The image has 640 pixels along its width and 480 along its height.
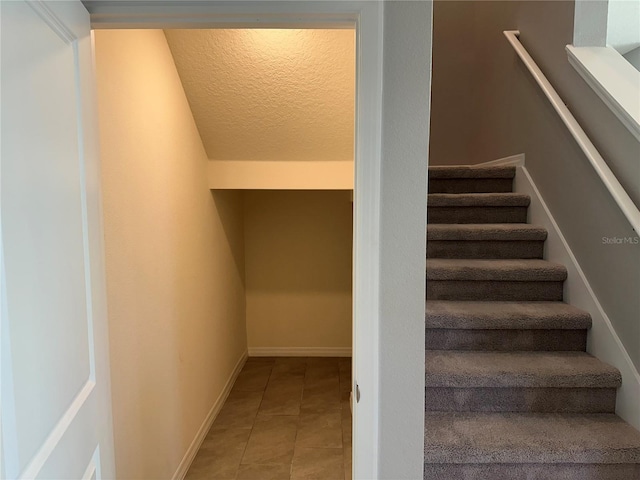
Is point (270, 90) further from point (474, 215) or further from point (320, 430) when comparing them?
point (320, 430)

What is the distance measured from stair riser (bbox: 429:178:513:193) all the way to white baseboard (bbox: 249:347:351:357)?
2202mm

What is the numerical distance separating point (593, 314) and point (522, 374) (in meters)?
0.49

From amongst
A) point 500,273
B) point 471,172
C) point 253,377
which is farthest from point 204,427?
point 471,172

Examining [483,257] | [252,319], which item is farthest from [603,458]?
[252,319]

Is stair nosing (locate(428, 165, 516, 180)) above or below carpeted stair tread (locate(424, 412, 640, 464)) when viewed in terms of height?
above

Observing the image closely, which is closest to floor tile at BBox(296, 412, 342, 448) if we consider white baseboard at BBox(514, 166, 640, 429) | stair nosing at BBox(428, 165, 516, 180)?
white baseboard at BBox(514, 166, 640, 429)

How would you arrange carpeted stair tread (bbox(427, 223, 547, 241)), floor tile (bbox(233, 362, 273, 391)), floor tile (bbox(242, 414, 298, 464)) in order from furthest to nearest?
floor tile (bbox(233, 362, 273, 391))
floor tile (bbox(242, 414, 298, 464))
carpeted stair tread (bbox(427, 223, 547, 241))

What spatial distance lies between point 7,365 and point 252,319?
145 inches

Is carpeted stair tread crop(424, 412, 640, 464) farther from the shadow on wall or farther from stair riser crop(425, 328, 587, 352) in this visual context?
the shadow on wall

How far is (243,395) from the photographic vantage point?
3348 millimetres

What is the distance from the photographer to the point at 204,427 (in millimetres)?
2713

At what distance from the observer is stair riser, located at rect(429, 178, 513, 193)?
2775mm

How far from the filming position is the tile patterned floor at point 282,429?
236 cm

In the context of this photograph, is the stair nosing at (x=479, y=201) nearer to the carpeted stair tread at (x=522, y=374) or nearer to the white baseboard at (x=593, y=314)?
the white baseboard at (x=593, y=314)
